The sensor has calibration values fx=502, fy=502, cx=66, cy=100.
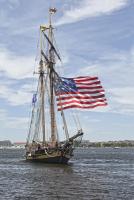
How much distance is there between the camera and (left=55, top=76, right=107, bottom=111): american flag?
80188 millimetres

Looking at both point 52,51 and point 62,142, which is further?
point 52,51

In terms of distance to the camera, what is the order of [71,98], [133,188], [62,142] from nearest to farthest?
[133,188] → [71,98] → [62,142]

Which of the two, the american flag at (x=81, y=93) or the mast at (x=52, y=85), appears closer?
the american flag at (x=81, y=93)

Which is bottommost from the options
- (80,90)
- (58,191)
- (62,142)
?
(58,191)

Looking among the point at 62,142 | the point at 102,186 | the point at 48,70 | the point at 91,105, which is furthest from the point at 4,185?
the point at 48,70

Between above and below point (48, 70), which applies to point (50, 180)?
below

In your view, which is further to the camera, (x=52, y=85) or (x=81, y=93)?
→ (x=52, y=85)

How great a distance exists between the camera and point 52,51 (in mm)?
112312

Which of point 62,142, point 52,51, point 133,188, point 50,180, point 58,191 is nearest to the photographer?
point 58,191

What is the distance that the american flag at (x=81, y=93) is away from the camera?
8019 centimetres

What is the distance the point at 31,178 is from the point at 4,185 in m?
9.91

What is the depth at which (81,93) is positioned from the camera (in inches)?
3278

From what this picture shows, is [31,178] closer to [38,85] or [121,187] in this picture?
[121,187]

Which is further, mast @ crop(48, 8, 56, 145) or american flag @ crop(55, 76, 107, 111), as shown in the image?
mast @ crop(48, 8, 56, 145)
